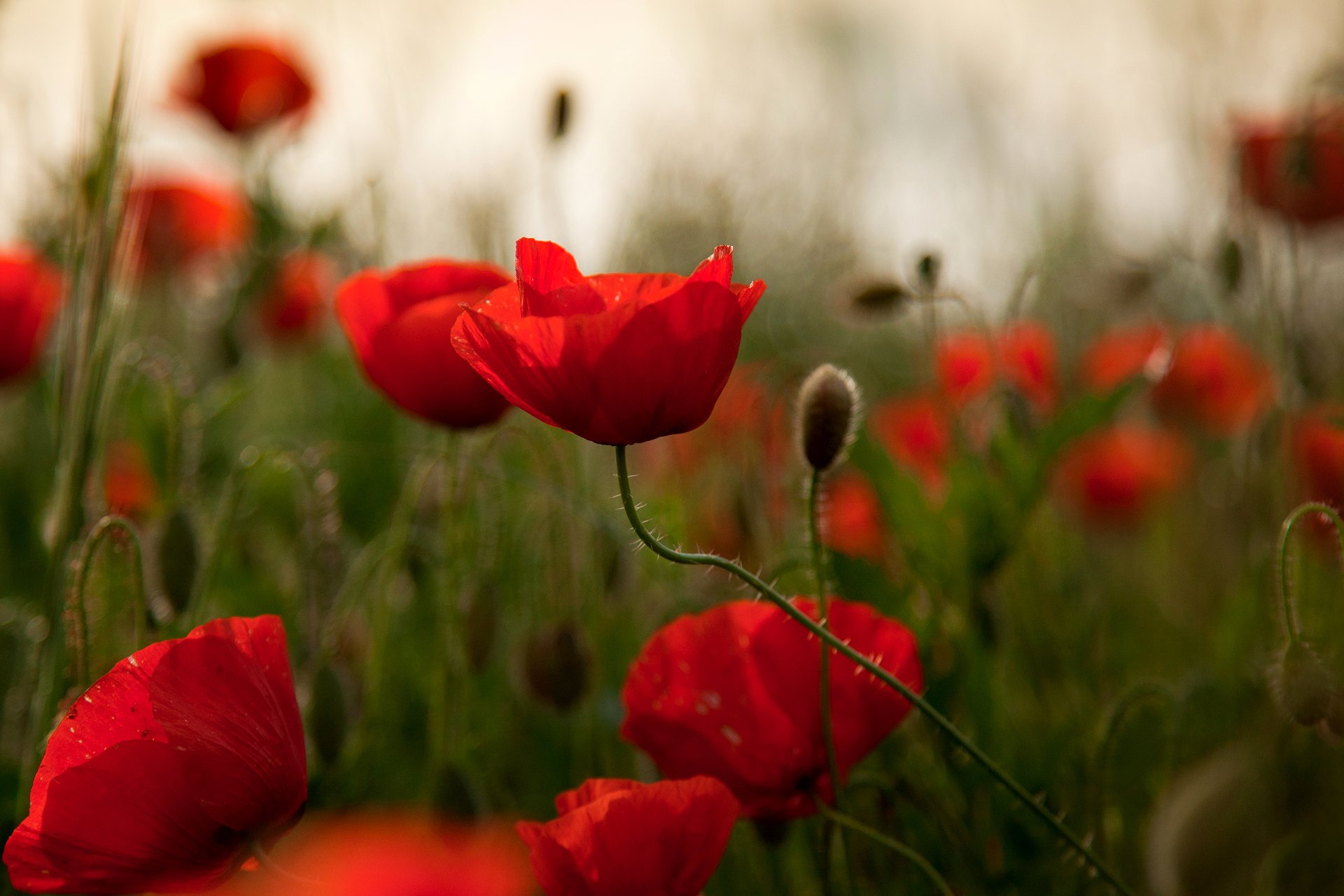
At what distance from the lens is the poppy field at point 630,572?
0.50 metres

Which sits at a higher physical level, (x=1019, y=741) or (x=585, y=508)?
(x=585, y=508)

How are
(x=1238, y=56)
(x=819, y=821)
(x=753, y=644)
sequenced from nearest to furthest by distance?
(x=753, y=644) < (x=819, y=821) < (x=1238, y=56)

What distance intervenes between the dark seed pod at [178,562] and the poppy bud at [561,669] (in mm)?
257

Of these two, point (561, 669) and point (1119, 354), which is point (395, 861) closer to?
point (561, 669)

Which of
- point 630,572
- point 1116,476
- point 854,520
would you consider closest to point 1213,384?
point 1116,476

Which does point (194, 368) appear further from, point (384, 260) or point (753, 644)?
point (753, 644)

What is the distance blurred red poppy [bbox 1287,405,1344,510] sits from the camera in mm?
1152

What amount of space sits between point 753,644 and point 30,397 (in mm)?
1467

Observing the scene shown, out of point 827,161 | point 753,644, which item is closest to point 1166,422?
point 827,161

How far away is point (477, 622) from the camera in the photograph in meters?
0.92

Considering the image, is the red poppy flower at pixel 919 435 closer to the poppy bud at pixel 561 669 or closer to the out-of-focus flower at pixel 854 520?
the out-of-focus flower at pixel 854 520

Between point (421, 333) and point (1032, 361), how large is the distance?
858 mm

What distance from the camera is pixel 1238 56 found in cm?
139

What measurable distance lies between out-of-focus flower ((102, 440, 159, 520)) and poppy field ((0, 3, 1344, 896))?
12 millimetres
